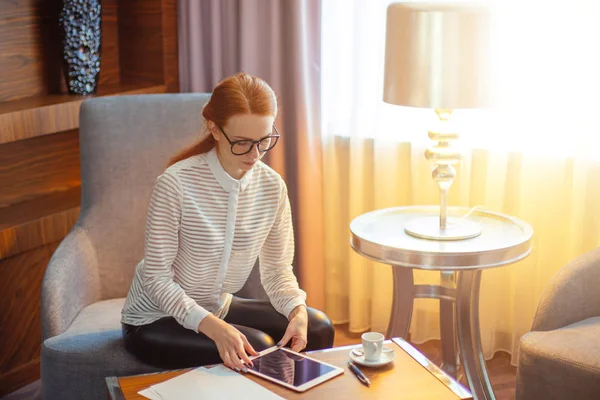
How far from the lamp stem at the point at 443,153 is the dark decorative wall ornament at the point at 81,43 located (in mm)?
1270

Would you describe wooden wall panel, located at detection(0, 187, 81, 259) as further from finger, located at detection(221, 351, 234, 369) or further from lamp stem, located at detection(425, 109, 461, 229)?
lamp stem, located at detection(425, 109, 461, 229)

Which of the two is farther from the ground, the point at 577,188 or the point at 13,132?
the point at 13,132

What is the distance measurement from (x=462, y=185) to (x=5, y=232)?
60.4 inches

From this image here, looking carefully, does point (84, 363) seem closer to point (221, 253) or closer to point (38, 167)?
point (221, 253)

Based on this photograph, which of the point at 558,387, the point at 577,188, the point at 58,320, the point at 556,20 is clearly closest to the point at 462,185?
the point at 577,188

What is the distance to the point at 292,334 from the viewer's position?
1844mm

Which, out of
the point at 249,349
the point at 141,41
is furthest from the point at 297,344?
the point at 141,41

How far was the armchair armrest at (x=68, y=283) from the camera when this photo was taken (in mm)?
2051

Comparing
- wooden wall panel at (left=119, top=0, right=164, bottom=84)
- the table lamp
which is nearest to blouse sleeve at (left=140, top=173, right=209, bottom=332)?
the table lamp

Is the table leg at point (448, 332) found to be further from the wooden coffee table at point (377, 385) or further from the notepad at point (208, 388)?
the notepad at point (208, 388)

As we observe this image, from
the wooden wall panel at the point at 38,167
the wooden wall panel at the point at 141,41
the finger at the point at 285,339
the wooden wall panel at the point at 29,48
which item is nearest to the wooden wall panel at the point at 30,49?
the wooden wall panel at the point at 29,48

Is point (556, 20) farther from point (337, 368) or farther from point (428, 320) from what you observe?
point (337, 368)

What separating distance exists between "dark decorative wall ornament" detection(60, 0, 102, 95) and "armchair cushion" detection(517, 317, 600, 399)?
5.78ft

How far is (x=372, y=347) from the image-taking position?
5.57 ft
